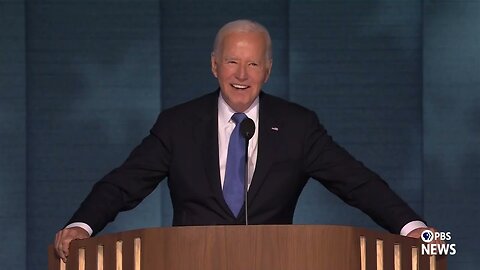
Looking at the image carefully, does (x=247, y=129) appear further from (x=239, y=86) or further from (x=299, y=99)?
(x=299, y=99)

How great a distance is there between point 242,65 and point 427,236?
29.5 inches

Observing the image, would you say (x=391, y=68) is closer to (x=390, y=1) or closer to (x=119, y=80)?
(x=390, y=1)

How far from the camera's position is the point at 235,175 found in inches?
126

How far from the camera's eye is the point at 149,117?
490 cm

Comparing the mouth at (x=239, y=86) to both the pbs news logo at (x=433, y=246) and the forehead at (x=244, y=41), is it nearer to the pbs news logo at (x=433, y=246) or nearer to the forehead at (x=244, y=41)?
the forehead at (x=244, y=41)

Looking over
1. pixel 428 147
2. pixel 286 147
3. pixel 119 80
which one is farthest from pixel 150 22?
pixel 286 147

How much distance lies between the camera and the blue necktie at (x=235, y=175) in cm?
317

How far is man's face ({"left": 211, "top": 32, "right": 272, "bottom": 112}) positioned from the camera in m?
3.22

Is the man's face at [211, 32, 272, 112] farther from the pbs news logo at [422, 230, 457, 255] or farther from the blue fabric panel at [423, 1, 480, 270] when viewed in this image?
the blue fabric panel at [423, 1, 480, 270]

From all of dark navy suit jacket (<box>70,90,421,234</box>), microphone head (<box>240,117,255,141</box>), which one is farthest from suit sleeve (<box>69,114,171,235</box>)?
microphone head (<box>240,117,255,141</box>)

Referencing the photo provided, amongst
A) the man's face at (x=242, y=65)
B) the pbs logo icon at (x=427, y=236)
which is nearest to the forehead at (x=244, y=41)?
the man's face at (x=242, y=65)

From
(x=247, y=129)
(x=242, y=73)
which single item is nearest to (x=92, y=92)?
(x=242, y=73)

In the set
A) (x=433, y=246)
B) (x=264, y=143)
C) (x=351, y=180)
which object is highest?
(x=264, y=143)

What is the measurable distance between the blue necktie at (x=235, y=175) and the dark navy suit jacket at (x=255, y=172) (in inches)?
0.9
